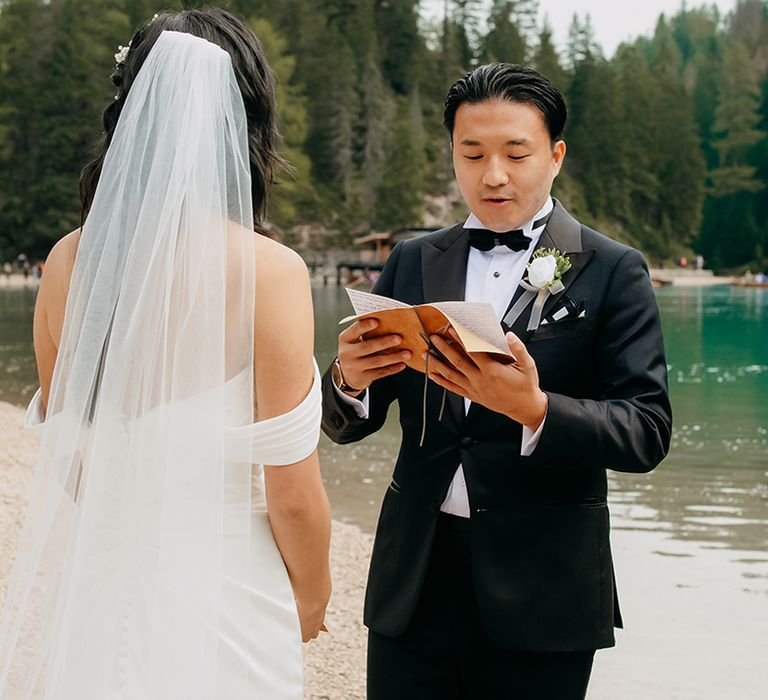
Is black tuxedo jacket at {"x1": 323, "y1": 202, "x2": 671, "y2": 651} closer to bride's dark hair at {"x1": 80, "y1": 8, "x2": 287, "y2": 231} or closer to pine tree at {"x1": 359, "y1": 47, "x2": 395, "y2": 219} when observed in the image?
bride's dark hair at {"x1": 80, "y1": 8, "x2": 287, "y2": 231}

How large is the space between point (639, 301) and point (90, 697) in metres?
1.60

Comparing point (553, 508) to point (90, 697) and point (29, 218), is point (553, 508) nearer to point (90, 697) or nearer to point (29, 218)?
point (90, 697)

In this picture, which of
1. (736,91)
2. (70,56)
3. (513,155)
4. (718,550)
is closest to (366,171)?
(70,56)

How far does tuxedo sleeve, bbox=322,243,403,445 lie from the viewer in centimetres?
276

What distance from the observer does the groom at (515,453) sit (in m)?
2.53

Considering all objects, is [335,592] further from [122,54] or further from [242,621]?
[122,54]

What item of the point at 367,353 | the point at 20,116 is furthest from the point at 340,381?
the point at 20,116

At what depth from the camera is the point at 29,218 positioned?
73250 mm

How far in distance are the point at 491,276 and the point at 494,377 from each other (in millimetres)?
563

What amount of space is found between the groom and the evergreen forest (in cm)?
6888

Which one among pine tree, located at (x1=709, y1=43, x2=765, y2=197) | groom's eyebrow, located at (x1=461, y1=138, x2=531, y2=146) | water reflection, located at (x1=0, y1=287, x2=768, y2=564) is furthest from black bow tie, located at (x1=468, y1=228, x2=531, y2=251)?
pine tree, located at (x1=709, y1=43, x2=765, y2=197)

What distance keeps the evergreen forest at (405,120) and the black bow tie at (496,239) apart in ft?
226

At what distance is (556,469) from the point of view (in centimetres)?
259

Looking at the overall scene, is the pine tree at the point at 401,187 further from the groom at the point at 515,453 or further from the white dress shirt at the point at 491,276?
the groom at the point at 515,453
